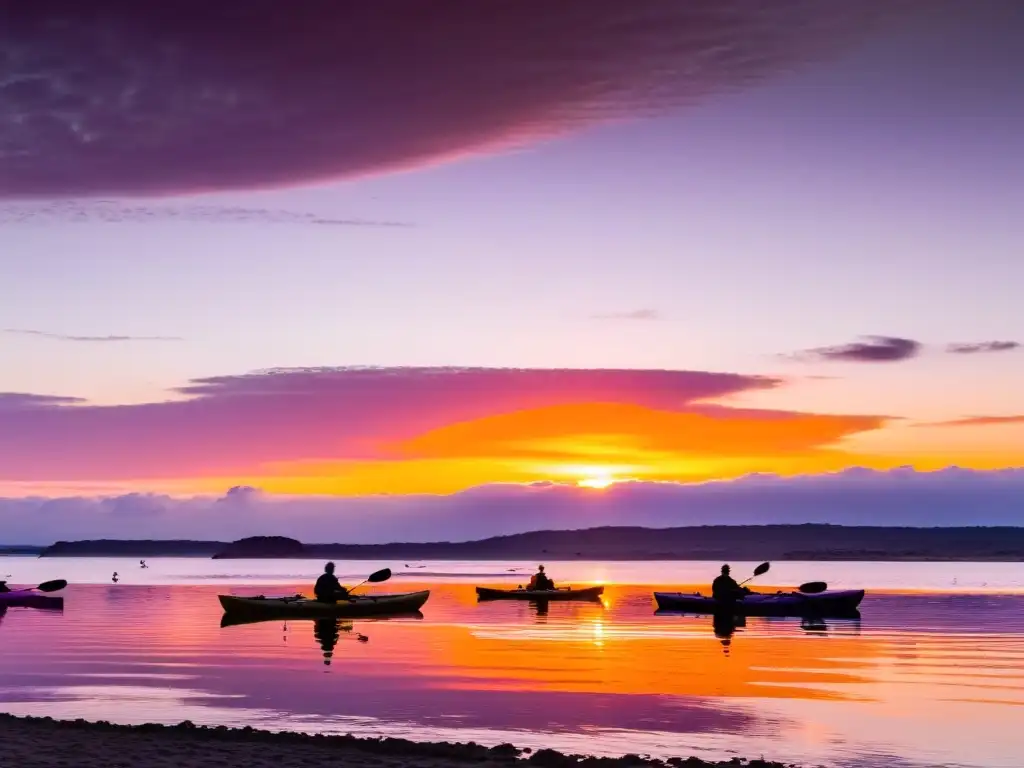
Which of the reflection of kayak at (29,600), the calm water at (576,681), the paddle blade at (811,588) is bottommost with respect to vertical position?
the calm water at (576,681)

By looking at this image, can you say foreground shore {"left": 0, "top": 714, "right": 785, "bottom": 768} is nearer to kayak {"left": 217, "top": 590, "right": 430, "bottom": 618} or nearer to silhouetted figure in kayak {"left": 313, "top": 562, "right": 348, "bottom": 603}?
silhouetted figure in kayak {"left": 313, "top": 562, "right": 348, "bottom": 603}

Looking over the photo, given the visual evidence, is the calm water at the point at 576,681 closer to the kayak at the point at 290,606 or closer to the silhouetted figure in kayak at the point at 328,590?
the kayak at the point at 290,606

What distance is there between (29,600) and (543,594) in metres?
27.7

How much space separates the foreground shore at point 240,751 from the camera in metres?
18.2

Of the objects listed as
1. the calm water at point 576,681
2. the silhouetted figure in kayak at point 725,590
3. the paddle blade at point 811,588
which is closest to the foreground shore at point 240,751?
the calm water at point 576,681

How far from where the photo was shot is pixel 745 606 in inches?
2287

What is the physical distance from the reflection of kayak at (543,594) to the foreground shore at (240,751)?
5121 cm

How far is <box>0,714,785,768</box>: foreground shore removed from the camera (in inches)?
716

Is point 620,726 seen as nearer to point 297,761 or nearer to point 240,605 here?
point 297,761

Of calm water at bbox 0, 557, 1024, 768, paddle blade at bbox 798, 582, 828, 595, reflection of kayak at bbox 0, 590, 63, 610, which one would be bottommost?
calm water at bbox 0, 557, 1024, 768

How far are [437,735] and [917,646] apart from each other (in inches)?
932

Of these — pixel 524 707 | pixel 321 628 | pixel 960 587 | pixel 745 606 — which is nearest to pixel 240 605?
pixel 321 628

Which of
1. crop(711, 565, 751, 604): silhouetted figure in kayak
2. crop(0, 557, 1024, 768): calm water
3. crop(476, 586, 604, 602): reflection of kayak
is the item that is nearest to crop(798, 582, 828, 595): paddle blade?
crop(0, 557, 1024, 768): calm water

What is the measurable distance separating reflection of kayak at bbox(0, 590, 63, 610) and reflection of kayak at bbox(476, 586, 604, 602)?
23.0 meters
